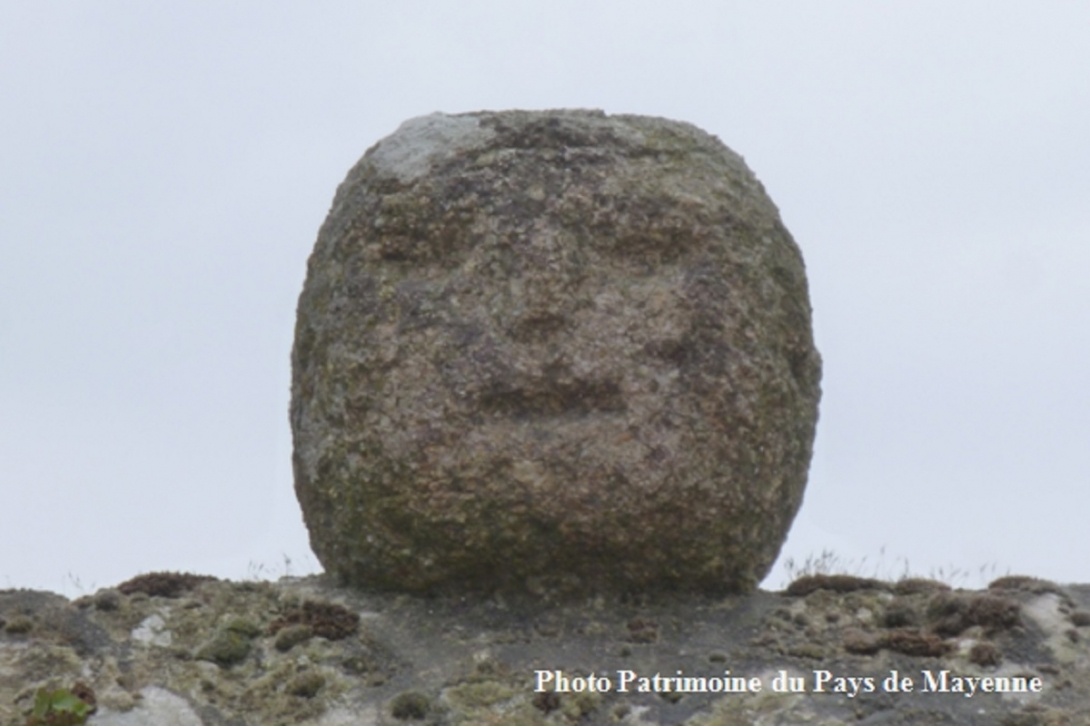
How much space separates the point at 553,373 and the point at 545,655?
154 cm

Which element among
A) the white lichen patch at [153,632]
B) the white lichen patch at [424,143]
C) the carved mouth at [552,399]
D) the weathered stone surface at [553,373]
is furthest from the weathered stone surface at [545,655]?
the white lichen patch at [424,143]

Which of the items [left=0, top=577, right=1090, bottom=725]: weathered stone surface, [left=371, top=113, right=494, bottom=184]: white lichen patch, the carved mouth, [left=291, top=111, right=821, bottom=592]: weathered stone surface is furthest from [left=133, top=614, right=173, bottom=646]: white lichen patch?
[left=371, top=113, right=494, bottom=184]: white lichen patch

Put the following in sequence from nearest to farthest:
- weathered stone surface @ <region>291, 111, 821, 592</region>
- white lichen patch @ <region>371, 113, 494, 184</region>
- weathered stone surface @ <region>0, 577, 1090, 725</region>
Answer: weathered stone surface @ <region>0, 577, 1090, 725</region>, weathered stone surface @ <region>291, 111, 821, 592</region>, white lichen patch @ <region>371, 113, 494, 184</region>

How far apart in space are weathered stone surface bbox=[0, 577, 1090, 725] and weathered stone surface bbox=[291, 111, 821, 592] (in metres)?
0.31

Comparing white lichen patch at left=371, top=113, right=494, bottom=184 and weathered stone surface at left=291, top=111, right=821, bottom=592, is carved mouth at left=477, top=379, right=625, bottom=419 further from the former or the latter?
white lichen patch at left=371, top=113, right=494, bottom=184

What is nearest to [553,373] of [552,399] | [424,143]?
[552,399]

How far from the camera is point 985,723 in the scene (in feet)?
27.2

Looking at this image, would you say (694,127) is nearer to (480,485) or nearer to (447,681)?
(480,485)

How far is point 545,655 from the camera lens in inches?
362

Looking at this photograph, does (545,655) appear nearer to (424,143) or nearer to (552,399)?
(552,399)

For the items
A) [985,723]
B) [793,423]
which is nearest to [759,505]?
[793,423]

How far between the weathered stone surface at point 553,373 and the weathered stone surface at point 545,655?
31 cm

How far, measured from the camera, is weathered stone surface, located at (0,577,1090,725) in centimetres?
856

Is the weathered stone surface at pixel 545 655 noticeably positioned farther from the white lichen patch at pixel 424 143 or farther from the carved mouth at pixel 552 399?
the white lichen patch at pixel 424 143
